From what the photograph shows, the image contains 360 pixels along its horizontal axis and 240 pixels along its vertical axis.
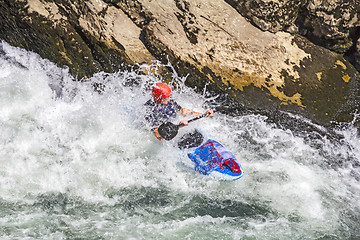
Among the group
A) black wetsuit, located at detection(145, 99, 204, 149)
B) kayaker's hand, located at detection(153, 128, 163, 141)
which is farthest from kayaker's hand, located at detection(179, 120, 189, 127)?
kayaker's hand, located at detection(153, 128, 163, 141)

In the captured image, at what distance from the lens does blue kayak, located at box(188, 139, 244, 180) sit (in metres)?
5.84

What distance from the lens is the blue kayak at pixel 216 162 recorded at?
5836 mm

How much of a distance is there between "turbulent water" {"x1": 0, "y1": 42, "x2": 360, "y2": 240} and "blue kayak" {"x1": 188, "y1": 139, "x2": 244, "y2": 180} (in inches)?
5.1

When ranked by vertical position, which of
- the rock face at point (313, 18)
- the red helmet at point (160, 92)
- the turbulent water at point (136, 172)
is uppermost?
the rock face at point (313, 18)

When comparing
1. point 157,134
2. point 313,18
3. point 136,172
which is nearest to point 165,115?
point 157,134

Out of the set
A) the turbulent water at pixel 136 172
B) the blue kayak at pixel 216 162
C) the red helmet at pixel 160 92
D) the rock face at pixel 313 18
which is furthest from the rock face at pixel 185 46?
the blue kayak at pixel 216 162

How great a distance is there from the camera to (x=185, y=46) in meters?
7.10

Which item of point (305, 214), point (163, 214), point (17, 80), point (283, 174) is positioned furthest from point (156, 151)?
point (17, 80)

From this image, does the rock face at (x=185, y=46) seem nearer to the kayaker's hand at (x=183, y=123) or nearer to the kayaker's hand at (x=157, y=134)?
the kayaker's hand at (x=183, y=123)

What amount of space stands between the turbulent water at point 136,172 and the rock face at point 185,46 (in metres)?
0.30

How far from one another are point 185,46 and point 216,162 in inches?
91.7

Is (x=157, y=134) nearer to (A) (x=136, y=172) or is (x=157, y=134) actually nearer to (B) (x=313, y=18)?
(A) (x=136, y=172)

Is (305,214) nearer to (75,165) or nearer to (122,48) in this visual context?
(75,165)

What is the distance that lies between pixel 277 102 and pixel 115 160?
3119 millimetres
